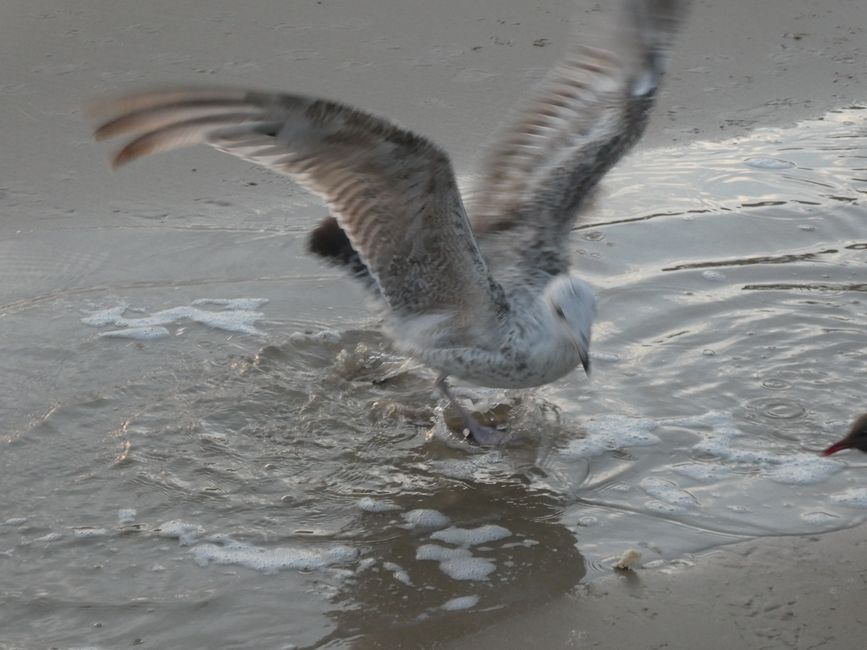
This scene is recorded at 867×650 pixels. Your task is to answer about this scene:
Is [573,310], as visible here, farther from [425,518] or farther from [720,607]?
[720,607]

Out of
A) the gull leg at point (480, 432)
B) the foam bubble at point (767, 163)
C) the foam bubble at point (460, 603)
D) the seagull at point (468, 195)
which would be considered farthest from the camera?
the foam bubble at point (767, 163)

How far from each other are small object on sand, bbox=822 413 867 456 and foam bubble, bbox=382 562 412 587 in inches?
70.5

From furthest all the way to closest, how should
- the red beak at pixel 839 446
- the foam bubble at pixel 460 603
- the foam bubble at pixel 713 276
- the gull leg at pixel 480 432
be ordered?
the foam bubble at pixel 713 276 < the gull leg at pixel 480 432 < the red beak at pixel 839 446 < the foam bubble at pixel 460 603

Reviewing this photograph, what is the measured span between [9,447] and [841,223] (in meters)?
4.84

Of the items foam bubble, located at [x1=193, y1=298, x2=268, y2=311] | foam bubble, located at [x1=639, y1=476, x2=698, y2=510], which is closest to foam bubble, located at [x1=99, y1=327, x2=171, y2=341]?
foam bubble, located at [x1=193, y1=298, x2=268, y2=311]

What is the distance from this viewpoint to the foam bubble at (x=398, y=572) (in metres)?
4.25

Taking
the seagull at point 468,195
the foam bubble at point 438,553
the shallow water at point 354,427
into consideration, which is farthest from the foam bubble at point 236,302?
the foam bubble at point 438,553

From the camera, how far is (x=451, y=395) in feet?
19.0

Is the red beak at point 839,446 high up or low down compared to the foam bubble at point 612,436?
up

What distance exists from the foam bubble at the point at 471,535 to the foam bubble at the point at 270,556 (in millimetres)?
339

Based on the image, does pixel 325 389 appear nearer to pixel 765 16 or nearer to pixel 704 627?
pixel 704 627

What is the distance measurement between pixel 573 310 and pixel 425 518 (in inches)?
44.1

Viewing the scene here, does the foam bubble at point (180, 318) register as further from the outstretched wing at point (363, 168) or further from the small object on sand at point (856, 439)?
the small object on sand at point (856, 439)

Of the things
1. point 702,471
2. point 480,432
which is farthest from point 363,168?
point 702,471
